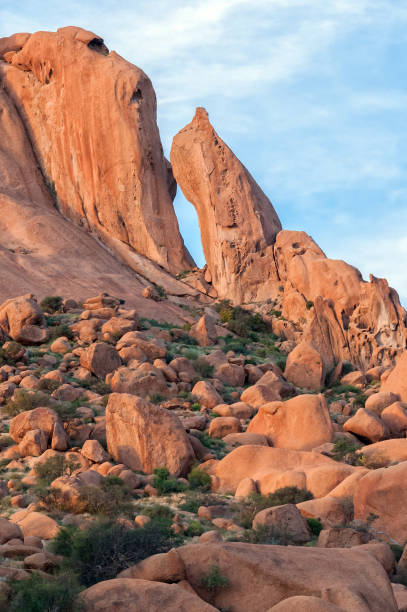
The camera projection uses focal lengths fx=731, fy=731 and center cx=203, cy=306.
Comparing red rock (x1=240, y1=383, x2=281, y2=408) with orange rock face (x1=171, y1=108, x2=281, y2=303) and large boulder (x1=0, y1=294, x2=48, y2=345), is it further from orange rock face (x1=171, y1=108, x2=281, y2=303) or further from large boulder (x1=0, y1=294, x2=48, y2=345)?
orange rock face (x1=171, y1=108, x2=281, y2=303)

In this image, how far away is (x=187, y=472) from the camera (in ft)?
67.4

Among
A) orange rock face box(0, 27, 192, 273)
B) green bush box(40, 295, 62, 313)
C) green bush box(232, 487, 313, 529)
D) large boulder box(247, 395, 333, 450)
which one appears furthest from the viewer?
orange rock face box(0, 27, 192, 273)

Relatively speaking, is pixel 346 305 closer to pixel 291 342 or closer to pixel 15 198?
pixel 291 342

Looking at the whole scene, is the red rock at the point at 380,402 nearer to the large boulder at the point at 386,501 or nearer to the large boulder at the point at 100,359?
the large boulder at the point at 386,501

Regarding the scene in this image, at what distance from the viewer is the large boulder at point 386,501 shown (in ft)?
51.4

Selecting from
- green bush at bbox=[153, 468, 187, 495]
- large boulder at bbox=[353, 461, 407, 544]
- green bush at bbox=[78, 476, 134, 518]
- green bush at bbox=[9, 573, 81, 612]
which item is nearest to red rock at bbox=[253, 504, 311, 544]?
large boulder at bbox=[353, 461, 407, 544]

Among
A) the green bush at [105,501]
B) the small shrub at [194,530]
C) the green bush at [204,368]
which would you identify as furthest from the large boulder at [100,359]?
the small shrub at [194,530]

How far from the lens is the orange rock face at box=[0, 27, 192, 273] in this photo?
5197 centimetres

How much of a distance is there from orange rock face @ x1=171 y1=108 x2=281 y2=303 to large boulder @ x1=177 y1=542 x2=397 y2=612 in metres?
38.2

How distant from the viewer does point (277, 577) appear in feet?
35.1

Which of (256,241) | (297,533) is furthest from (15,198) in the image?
(297,533)

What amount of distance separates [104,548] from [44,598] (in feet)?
7.54

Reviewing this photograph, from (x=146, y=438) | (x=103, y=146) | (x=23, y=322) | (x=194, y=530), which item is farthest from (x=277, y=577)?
(x=103, y=146)

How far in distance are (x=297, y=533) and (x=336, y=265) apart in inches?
1305
